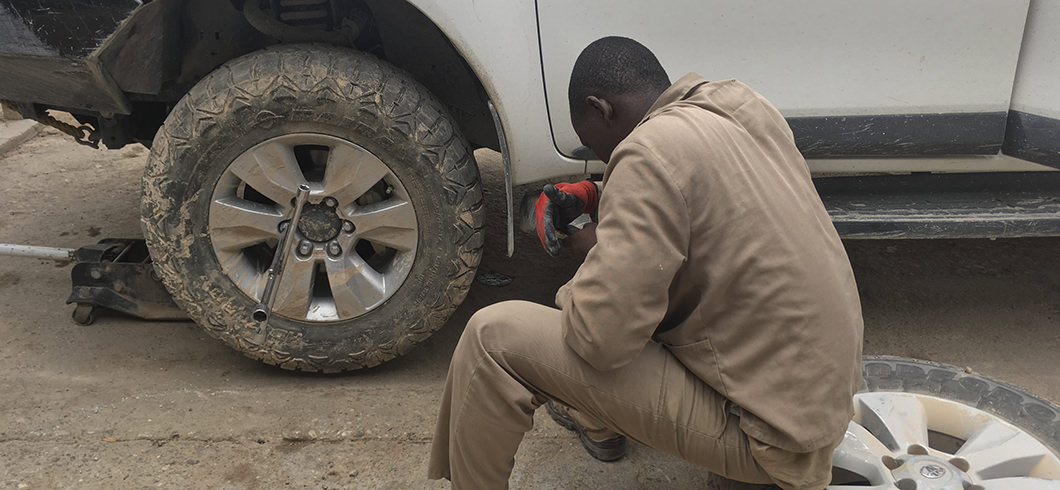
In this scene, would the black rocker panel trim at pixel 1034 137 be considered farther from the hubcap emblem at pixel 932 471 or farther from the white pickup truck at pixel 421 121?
the hubcap emblem at pixel 932 471

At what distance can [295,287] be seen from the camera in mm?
2771

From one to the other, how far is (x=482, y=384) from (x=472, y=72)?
4.07 feet

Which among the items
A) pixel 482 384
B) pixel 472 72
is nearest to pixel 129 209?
pixel 472 72

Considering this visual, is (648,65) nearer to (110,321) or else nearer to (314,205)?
(314,205)

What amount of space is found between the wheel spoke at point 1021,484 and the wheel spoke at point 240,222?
209 centimetres

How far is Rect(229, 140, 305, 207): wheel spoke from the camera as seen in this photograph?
2684mm

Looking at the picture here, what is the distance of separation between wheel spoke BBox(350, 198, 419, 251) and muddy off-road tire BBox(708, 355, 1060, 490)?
3.91 feet

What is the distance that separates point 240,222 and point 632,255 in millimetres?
1564

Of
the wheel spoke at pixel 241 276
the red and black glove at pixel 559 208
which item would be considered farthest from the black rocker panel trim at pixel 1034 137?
the wheel spoke at pixel 241 276

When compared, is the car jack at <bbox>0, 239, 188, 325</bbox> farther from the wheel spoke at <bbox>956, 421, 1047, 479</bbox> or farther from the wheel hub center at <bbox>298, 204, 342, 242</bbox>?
the wheel spoke at <bbox>956, 421, 1047, 479</bbox>

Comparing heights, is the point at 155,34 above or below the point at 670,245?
above

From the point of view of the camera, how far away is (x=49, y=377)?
295 cm

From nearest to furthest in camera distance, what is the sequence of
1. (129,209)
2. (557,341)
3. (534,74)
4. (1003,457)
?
1. (557,341)
2. (1003,457)
3. (534,74)
4. (129,209)

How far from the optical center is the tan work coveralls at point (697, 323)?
1.63 metres
